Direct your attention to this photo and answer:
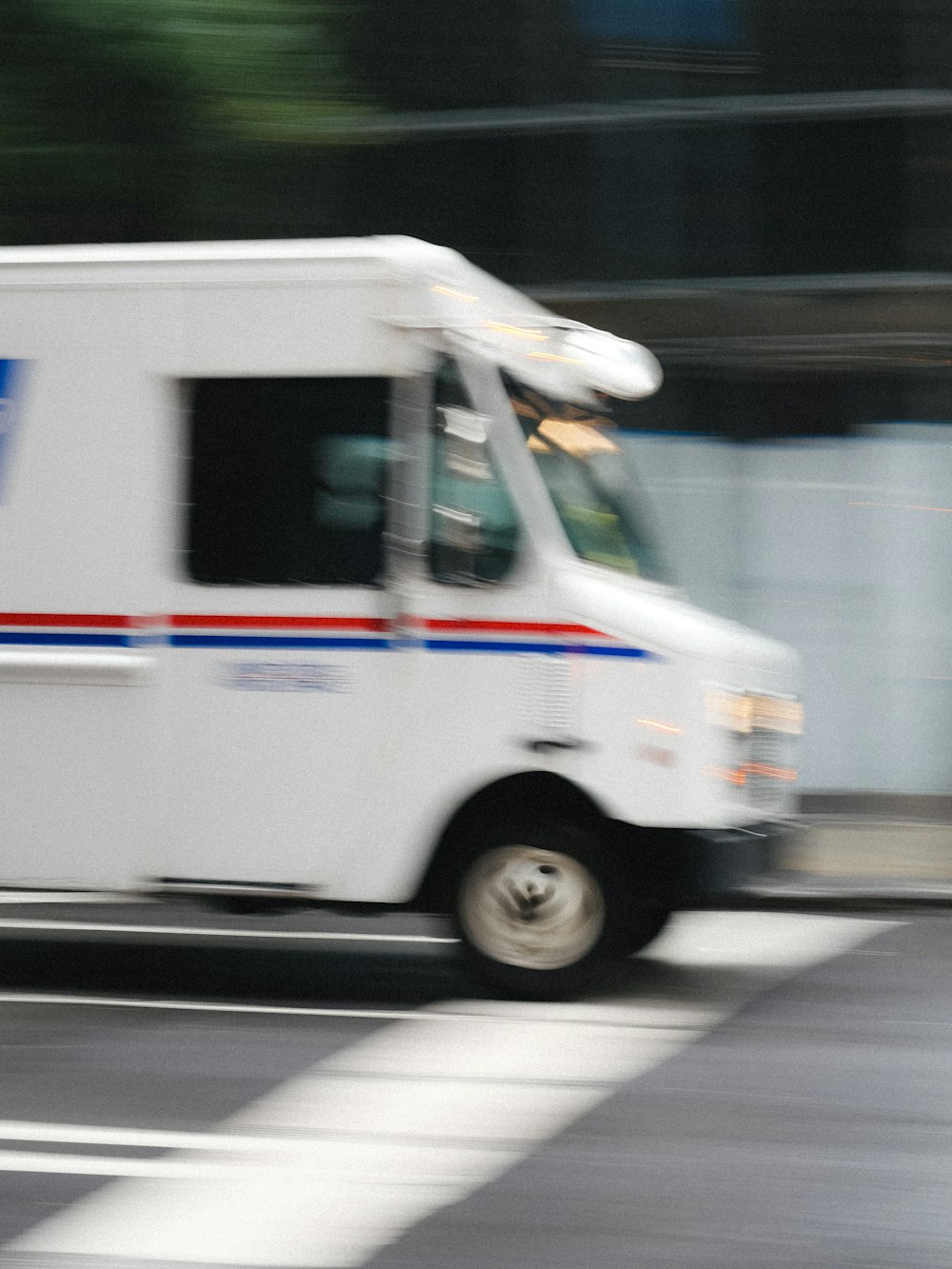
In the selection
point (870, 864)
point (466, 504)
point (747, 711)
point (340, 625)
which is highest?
point (466, 504)

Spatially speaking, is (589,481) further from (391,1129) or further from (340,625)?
(391,1129)

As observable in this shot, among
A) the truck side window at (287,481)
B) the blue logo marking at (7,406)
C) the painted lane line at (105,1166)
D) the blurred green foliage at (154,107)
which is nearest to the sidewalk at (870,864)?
the truck side window at (287,481)

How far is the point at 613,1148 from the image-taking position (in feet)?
18.8

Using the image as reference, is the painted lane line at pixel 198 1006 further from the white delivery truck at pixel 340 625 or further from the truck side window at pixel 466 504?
the truck side window at pixel 466 504

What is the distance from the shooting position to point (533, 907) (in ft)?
26.1

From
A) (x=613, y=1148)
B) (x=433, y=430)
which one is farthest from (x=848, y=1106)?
(x=433, y=430)

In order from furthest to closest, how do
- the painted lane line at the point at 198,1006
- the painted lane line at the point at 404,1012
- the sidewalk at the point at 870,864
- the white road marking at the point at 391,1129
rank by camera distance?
the sidewalk at the point at 870,864 < the painted lane line at the point at 198,1006 < the painted lane line at the point at 404,1012 < the white road marking at the point at 391,1129

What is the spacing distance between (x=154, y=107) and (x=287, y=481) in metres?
3.49

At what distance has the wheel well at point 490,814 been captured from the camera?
26.1ft

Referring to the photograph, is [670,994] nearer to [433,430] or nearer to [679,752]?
[679,752]

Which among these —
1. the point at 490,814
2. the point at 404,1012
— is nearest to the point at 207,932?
the point at 404,1012

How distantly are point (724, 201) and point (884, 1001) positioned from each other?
7.93 meters

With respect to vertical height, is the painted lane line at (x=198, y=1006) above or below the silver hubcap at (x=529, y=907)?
below

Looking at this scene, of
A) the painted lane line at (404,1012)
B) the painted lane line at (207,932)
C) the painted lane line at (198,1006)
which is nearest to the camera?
the painted lane line at (404,1012)
